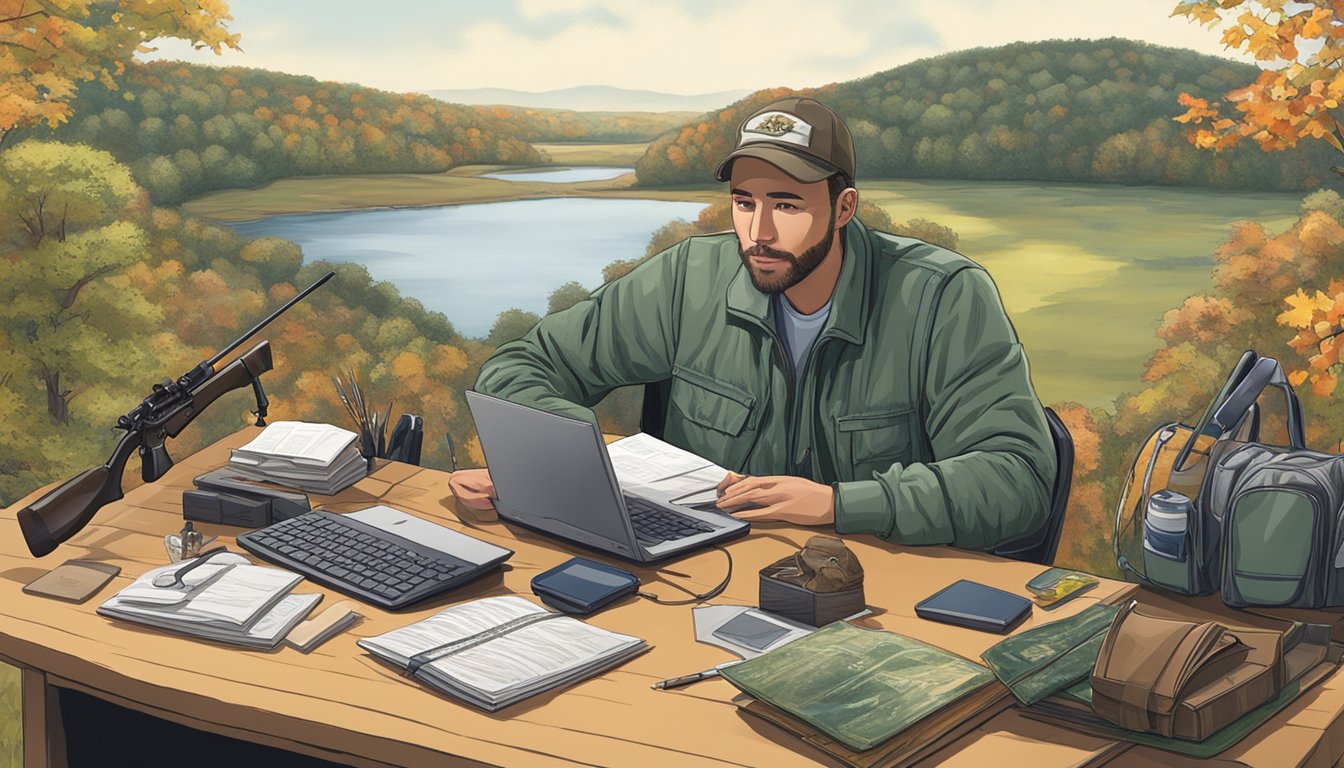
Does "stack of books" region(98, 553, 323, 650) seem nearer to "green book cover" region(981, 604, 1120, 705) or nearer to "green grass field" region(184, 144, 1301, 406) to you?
"green book cover" region(981, 604, 1120, 705)

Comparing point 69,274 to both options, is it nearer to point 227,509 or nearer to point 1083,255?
point 227,509

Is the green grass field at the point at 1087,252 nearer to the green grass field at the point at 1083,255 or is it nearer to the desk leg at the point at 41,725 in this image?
the green grass field at the point at 1083,255

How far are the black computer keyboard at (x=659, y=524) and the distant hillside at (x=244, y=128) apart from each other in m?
3.13

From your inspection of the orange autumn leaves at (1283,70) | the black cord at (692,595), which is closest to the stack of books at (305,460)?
the black cord at (692,595)

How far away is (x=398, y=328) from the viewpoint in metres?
4.90

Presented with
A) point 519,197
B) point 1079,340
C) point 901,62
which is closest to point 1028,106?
point 901,62

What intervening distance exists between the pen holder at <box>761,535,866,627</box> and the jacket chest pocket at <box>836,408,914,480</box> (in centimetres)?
80

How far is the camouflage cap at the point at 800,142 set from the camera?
245cm

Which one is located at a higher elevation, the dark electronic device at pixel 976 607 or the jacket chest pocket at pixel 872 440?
the jacket chest pocket at pixel 872 440

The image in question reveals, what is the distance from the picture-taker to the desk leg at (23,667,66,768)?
76.7 inches

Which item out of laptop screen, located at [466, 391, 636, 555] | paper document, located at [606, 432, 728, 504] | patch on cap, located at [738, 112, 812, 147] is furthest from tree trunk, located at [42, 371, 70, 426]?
patch on cap, located at [738, 112, 812, 147]

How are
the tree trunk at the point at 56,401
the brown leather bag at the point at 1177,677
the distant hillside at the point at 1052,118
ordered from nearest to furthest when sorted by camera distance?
the brown leather bag at the point at 1177,677, the distant hillside at the point at 1052,118, the tree trunk at the point at 56,401

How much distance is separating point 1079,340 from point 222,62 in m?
3.58

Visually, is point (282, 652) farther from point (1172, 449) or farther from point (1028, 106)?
point (1028, 106)
